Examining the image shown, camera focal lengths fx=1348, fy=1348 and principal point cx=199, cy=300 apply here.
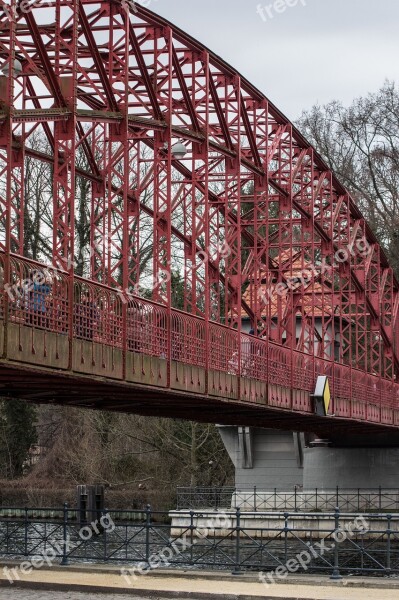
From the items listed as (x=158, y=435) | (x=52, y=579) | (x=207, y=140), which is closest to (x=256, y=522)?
(x=158, y=435)

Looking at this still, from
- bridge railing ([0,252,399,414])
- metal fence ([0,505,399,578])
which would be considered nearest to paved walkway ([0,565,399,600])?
metal fence ([0,505,399,578])

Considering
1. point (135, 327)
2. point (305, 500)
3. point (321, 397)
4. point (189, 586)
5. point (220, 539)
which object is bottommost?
point (189, 586)

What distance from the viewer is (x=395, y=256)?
2970 inches

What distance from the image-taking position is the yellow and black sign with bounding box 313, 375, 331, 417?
135 feet

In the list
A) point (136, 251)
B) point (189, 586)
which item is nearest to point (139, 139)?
point (136, 251)

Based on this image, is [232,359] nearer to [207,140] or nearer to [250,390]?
[250,390]

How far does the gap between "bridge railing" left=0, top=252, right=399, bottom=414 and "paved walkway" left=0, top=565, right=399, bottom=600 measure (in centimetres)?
459

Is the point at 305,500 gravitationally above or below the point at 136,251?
below

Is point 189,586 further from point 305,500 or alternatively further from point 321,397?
point 305,500

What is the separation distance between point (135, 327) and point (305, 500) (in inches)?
1127

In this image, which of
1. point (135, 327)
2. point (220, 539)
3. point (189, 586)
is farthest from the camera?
point (220, 539)

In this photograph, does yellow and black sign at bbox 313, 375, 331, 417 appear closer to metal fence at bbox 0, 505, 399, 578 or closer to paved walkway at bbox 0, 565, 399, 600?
metal fence at bbox 0, 505, 399, 578

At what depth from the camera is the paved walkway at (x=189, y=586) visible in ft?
80.4

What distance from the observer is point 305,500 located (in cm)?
5484
